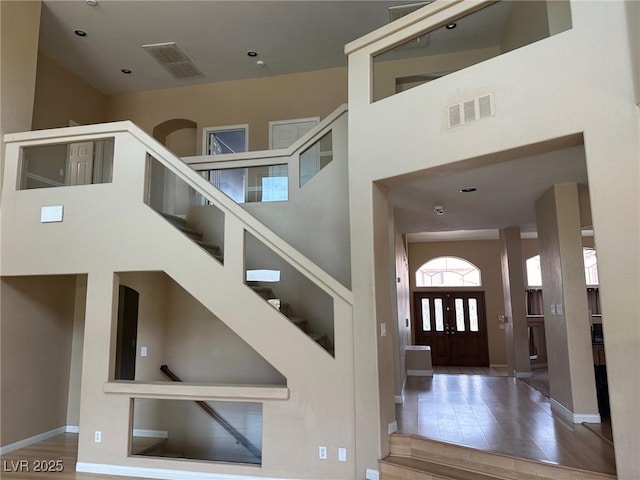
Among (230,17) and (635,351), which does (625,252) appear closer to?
(635,351)

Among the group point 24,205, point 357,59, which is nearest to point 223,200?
point 357,59

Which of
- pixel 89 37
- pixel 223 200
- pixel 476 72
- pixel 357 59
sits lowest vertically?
pixel 223 200

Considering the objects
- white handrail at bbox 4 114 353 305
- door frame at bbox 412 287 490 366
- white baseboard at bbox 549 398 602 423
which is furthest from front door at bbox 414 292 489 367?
white handrail at bbox 4 114 353 305

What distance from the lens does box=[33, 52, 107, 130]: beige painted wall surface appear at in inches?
283

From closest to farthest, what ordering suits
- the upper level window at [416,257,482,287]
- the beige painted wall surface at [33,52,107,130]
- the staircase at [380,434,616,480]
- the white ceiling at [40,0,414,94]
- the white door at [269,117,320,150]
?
the staircase at [380,434,616,480]
the white ceiling at [40,0,414,94]
the beige painted wall surface at [33,52,107,130]
the white door at [269,117,320,150]
the upper level window at [416,257,482,287]

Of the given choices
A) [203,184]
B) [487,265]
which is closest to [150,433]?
[203,184]

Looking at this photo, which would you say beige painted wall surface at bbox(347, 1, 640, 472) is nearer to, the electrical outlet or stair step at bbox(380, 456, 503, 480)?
stair step at bbox(380, 456, 503, 480)

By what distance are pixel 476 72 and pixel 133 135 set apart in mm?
3948

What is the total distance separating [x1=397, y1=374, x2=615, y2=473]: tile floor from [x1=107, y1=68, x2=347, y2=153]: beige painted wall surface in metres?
5.23

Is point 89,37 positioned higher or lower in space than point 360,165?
higher

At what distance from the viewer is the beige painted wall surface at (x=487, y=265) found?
11.9 metres

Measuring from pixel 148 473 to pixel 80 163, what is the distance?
148 inches

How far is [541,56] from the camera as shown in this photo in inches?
144

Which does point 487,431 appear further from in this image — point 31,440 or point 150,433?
point 31,440
